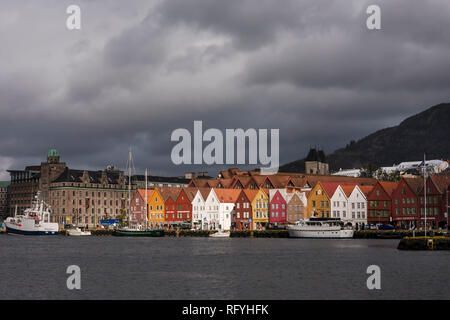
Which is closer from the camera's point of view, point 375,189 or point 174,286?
point 174,286

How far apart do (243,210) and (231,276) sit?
11829 centimetres

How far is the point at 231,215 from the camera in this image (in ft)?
617

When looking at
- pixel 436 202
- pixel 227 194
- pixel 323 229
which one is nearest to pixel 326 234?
pixel 323 229

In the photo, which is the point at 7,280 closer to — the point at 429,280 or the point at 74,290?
the point at 74,290

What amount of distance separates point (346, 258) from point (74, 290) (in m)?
39.4

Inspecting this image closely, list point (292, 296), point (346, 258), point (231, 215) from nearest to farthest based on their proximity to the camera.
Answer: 1. point (292, 296)
2. point (346, 258)
3. point (231, 215)

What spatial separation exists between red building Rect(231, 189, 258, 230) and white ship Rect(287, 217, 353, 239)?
3355 cm

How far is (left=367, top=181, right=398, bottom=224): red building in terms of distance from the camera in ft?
531

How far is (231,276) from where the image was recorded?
215ft

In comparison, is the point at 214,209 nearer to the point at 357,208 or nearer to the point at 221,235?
the point at 221,235

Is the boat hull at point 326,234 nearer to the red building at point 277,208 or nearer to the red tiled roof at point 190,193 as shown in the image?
the red building at point 277,208

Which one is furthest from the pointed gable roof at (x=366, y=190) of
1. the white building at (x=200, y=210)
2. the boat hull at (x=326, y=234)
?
the white building at (x=200, y=210)

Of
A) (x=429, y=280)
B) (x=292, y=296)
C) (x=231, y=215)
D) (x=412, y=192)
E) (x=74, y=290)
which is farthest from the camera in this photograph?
(x=231, y=215)
